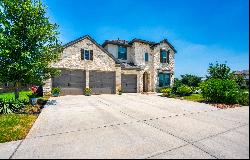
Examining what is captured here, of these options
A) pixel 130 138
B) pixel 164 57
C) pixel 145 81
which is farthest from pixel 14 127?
pixel 164 57

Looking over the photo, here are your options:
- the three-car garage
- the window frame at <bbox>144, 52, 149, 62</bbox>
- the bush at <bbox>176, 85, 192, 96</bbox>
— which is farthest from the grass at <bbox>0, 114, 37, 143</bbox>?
the window frame at <bbox>144, 52, 149, 62</bbox>

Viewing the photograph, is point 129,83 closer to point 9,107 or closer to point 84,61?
point 84,61

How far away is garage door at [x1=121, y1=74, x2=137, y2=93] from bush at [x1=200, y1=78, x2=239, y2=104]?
11328 mm

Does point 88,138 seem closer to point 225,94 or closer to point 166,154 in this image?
point 166,154

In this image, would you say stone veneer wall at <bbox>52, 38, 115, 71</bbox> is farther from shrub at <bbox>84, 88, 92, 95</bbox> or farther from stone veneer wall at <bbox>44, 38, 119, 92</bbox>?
shrub at <bbox>84, 88, 92, 95</bbox>

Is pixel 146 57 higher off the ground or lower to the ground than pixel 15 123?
higher

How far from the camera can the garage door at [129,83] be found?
25375 mm

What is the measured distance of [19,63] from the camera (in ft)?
40.0

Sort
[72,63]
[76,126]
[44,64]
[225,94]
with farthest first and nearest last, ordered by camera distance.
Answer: [72,63]
[225,94]
[44,64]
[76,126]

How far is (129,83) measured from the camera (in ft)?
84.7

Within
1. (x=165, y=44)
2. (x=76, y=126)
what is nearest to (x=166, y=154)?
(x=76, y=126)

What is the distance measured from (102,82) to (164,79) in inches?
431

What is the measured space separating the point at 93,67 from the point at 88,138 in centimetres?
1626

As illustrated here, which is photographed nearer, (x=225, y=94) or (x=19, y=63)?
(x=19, y=63)
